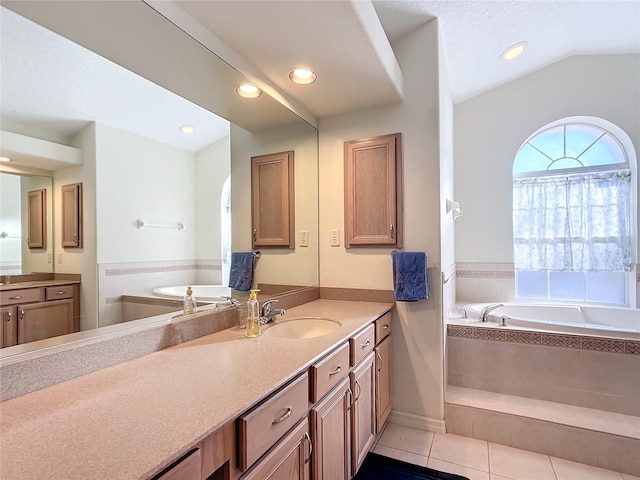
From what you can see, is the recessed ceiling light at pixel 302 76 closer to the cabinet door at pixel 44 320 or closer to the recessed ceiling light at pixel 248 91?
the recessed ceiling light at pixel 248 91

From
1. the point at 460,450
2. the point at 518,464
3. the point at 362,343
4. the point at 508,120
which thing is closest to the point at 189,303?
the point at 362,343

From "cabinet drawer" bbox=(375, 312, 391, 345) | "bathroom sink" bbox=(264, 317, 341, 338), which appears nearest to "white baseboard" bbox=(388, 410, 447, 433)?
"cabinet drawer" bbox=(375, 312, 391, 345)

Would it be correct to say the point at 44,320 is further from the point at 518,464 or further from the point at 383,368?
the point at 518,464

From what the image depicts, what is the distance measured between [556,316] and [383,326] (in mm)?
2002

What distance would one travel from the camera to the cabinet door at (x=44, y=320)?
2.96 ft

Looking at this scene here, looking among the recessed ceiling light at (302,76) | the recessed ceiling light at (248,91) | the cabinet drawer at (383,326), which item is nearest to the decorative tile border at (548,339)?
the cabinet drawer at (383,326)

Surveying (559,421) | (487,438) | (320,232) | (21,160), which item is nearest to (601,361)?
(559,421)

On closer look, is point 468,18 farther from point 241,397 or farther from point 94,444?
point 94,444

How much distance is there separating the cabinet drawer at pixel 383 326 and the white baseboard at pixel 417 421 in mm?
573

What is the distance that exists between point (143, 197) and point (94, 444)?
0.87m

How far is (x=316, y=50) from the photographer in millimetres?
1562

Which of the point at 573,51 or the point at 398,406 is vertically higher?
the point at 573,51

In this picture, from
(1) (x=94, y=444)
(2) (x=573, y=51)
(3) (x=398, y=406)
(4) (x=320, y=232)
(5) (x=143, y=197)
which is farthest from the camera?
(2) (x=573, y=51)

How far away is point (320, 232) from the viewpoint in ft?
7.97
